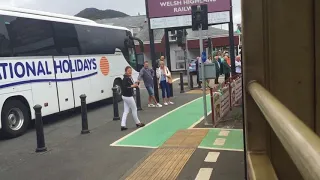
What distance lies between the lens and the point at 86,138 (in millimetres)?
8844

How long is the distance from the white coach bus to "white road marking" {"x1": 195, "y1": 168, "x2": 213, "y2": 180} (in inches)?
235

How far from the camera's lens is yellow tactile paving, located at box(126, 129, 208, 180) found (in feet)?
18.4

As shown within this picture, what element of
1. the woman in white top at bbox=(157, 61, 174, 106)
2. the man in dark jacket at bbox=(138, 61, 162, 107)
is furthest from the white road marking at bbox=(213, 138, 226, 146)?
the woman in white top at bbox=(157, 61, 174, 106)

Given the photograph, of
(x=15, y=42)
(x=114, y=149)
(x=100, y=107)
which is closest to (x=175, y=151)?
(x=114, y=149)

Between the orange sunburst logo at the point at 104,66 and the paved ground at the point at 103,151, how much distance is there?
374 cm

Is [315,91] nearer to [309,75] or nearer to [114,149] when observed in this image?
[309,75]

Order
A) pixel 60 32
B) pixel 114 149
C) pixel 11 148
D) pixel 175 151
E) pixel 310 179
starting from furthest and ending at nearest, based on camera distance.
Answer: pixel 60 32 → pixel 11 148 → pixel 114 149 → pixel 175 151 → pixel 310 179

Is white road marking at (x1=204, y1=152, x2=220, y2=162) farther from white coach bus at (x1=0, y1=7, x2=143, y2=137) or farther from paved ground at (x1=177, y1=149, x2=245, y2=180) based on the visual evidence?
white coach bus at (x1=0, y1=7, x2=143, y2=137)

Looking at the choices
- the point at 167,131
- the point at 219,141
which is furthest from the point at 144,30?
the point at 219,141

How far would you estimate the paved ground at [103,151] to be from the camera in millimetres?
6004

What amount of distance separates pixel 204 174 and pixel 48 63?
7.41m

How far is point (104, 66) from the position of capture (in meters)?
15.2

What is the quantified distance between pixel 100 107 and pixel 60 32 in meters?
4.13

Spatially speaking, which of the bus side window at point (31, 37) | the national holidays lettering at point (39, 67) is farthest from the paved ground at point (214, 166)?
the bus side window at point (31, 37)
